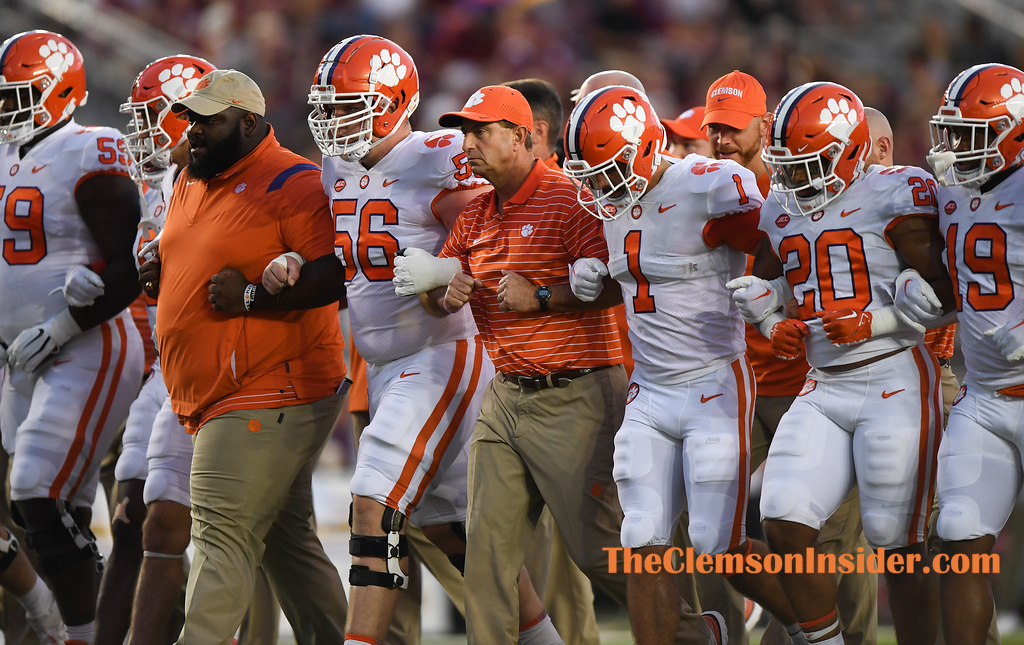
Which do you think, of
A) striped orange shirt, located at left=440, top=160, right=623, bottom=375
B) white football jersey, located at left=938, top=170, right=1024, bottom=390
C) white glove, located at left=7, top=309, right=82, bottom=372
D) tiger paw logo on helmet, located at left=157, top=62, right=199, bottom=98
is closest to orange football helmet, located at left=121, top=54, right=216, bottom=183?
tiger paw logo on helmet, located at left=157, top=62, right=199, bottom=98

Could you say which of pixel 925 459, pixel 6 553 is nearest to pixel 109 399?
pixel 6 553

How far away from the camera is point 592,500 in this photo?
453 centimetres

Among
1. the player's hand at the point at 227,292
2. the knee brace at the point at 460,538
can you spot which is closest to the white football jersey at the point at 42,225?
the player's hand at the point at 227,292

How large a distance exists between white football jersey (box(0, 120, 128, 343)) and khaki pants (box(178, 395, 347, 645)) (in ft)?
4.51

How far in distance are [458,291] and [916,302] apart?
1542 mm

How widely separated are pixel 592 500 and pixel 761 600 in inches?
26.9

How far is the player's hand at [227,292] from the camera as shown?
4598 mm

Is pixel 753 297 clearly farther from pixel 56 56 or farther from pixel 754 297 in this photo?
pixel 56 56

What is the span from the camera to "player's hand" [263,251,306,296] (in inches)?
179

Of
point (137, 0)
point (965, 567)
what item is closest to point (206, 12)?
point (137, 0)

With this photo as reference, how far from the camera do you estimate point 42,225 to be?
5520mm

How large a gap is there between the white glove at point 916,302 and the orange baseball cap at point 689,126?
6.71 feet

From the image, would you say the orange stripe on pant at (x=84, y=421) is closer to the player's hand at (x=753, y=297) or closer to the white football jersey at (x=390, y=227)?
the white football jersey at (x=390, y=227)

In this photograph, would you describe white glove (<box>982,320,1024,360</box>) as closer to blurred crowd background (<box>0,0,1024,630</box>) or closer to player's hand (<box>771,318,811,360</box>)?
player's hand (<box>771,318,811,360</box>)
